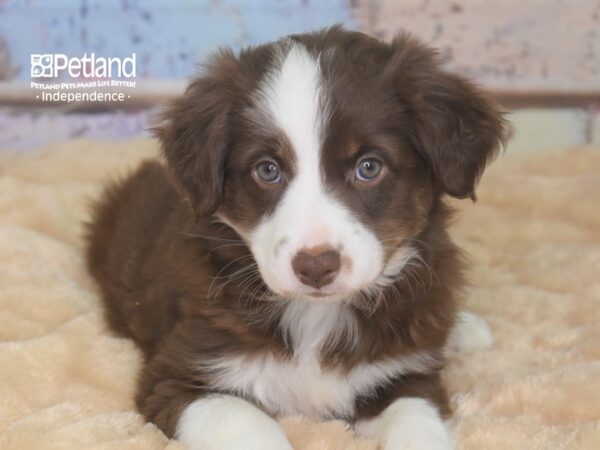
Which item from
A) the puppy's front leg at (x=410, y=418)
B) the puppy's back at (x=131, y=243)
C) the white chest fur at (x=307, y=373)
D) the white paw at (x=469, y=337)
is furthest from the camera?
the white paw at (x=469, y=337)

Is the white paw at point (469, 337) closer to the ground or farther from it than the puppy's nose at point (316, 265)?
closer to the ground

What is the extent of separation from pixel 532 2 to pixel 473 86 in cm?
340

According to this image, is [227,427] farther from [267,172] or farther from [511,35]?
[511,35]

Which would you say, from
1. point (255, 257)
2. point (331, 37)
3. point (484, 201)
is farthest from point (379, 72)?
point (484, 201)

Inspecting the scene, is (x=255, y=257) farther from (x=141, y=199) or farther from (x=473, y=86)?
(x=141, y=199)

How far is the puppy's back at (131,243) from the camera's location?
12.5 ft

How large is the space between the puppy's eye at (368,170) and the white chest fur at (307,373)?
0.53 meters

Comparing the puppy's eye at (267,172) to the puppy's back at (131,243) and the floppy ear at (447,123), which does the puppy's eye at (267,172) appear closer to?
the floppy ear at (447,123)

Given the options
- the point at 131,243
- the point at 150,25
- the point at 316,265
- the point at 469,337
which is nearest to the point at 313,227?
the point at 316,265

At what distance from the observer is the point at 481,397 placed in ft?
11.2

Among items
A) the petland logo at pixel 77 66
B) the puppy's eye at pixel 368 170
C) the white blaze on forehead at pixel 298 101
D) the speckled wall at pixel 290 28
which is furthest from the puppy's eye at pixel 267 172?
the petland logo at pixel 77 66

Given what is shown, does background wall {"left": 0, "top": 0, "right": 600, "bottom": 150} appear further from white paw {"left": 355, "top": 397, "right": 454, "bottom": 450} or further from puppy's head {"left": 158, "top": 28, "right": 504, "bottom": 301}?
white paw {"left": 355, "top": 397, "right": 454, "bottom": 450}

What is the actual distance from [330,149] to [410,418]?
0.91 m

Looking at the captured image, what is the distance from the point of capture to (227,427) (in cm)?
295
